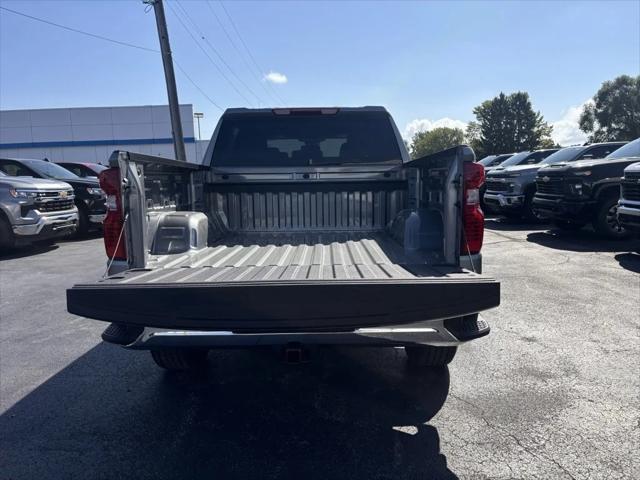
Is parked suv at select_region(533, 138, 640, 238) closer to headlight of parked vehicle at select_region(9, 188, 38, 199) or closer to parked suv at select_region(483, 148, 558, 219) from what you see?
parked suv at select_region(483, 148, 558, 219)

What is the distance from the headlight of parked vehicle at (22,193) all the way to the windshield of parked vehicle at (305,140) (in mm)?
6357

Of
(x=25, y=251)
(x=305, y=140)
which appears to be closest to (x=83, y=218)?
(x=25, y=251)

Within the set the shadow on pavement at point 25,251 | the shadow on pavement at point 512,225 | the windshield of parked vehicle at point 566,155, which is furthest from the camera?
the shadow on pavement at point 512,225

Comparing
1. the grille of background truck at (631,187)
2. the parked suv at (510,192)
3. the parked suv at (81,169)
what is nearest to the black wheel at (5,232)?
the parked suv at (81,169)

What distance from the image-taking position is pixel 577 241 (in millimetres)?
9844

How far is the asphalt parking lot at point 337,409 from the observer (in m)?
2.57

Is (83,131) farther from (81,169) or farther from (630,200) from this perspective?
(630,200)

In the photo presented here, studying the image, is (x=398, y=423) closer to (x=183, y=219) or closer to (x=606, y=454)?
(x=606, y=454)

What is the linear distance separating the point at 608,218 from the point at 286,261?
8.62m

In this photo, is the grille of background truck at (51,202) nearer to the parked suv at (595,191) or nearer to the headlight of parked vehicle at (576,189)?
the parked suv at (595,191)

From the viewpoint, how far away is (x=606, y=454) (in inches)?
102

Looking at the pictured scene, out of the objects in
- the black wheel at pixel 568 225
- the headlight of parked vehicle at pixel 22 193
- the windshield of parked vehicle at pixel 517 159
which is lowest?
the black wheel at pixel 568 225

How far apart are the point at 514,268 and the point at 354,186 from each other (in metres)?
4.00

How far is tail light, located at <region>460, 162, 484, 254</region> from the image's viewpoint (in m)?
2.88
